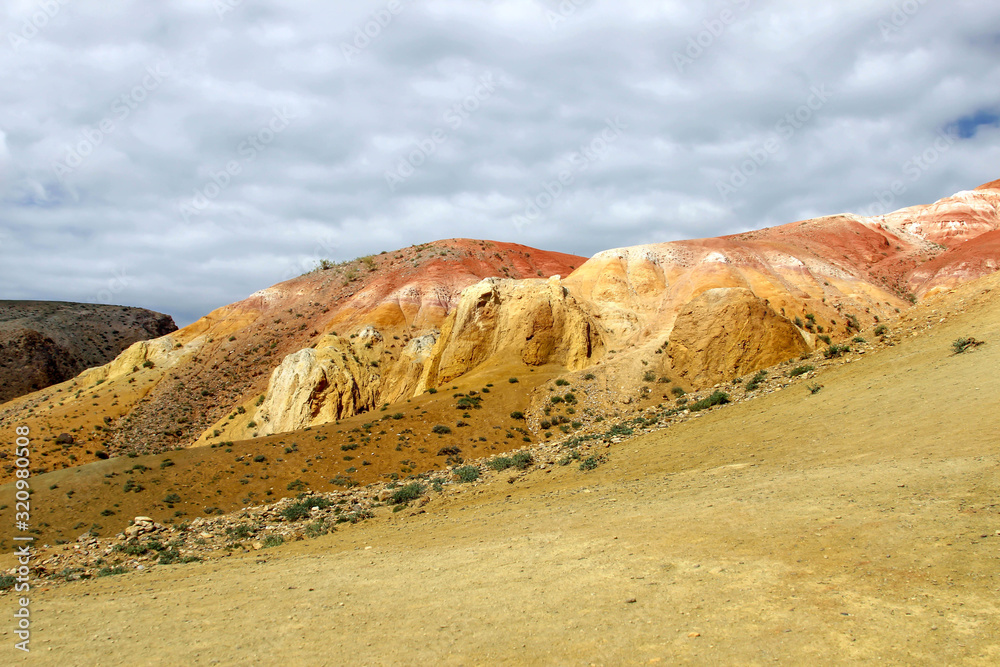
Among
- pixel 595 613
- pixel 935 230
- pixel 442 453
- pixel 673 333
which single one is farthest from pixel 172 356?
pixel 935 230

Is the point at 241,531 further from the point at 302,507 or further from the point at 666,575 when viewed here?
the point at 666,575

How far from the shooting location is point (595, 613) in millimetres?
6934

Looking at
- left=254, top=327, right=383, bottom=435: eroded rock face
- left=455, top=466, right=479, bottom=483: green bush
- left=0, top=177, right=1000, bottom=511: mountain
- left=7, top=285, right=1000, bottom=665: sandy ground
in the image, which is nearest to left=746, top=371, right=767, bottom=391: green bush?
left=0, top=177, right=1000, bottom=511: mountain

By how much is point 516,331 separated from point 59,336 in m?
71.6

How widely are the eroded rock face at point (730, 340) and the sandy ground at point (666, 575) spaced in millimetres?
13126

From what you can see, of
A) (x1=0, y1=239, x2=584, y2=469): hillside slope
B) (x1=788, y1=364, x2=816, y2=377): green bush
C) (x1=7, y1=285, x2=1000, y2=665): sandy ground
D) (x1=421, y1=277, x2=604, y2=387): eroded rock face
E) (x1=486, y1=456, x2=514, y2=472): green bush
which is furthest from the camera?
(x1=0, y1=239, x2=584, y2=469): hillside slope

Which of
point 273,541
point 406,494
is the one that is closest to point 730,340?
point 406,494

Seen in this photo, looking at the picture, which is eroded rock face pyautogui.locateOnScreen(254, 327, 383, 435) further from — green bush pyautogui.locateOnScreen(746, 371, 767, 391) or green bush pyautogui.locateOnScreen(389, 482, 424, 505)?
green bush pyautogui.locateOnScreen(746, 371, 767, 391)

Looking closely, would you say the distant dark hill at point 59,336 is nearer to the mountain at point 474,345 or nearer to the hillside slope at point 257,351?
the hillside slope at point 257,351

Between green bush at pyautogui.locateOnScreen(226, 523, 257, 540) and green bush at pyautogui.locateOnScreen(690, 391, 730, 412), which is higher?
green bush at pyautogui.locateOnScreen(690, 391, 730, 412)

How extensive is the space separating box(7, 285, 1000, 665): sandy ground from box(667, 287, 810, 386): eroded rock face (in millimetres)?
13126

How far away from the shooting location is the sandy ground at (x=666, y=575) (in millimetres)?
5992

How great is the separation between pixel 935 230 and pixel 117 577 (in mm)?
78960

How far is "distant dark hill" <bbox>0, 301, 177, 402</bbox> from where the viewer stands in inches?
2758
